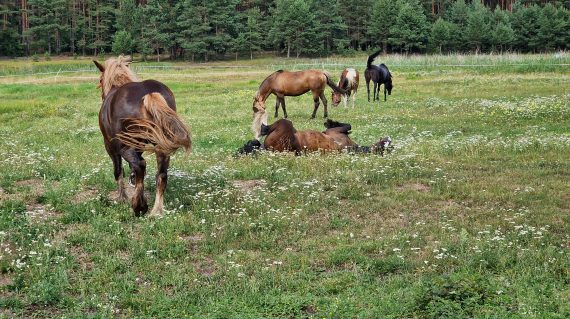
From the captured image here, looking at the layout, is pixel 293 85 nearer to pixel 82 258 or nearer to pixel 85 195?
pixel 85 195

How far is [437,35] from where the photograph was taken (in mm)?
94188

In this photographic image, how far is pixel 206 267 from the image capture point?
694 cm

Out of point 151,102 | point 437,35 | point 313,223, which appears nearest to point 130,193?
point 151,102

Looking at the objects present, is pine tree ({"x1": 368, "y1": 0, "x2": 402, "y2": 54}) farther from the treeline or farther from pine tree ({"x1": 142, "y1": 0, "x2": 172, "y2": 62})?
pine tree ({"x1": 142, "y1": 0, "x2": 172, "y2": 62})

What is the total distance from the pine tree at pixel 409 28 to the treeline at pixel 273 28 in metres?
0.17

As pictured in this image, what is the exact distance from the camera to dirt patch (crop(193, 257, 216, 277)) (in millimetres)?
6742

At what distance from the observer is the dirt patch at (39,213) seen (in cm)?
855

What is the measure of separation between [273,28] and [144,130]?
92.2 m

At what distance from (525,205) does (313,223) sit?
349 cm

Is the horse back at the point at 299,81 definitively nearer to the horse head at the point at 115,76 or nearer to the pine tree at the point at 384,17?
the horse head at the point at 115,76

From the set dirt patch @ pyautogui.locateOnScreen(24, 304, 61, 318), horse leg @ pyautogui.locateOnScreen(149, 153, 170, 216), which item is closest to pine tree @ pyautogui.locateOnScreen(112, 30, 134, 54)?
horse leg @ pyautogui.locateOnScreen(149, 153, 170, 216)

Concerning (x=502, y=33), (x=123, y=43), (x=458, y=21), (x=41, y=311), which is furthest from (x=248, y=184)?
(x=458, y=21)

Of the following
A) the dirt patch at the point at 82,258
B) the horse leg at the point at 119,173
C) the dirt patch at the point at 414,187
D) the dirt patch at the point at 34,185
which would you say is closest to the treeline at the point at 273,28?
→ the dirt patch at the point at 34,185

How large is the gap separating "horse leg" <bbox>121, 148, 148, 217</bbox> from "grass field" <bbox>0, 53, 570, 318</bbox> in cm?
26
